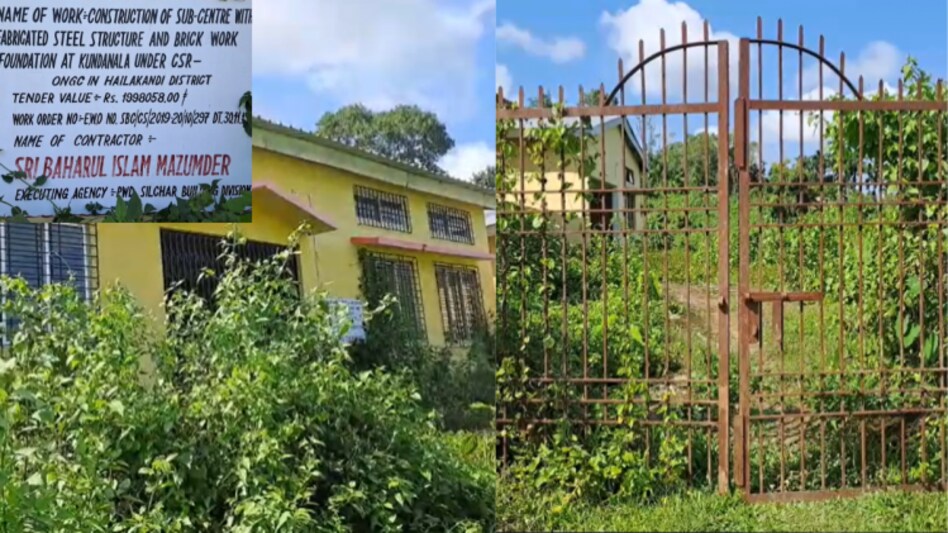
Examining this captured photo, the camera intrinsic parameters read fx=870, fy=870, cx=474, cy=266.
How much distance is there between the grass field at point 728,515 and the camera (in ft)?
9.39

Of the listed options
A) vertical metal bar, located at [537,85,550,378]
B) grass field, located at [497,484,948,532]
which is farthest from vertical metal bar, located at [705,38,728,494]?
vertical metal bar, located at [537,85,550,378]

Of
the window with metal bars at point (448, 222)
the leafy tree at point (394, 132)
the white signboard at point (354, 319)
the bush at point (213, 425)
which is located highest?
the leafy tree at point (394, 132)

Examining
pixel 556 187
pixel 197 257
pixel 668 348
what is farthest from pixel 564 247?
pixel 197 257

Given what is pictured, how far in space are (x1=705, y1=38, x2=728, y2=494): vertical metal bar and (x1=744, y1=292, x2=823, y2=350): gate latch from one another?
8 centimetres

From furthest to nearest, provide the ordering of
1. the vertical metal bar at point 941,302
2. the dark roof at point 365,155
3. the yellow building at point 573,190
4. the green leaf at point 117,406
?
the vertical metal bar at point 941,302 < the yellow building at point 573,190 < the dark roof at point 365,155 < the green leaf at point 117,406

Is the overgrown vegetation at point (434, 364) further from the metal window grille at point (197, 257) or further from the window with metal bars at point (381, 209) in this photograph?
the metal window grille at point (197, 257)

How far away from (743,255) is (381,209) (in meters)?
1.21

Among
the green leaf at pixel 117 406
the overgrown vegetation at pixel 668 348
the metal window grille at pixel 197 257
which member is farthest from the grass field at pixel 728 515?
the green leaf at pixel 117 406

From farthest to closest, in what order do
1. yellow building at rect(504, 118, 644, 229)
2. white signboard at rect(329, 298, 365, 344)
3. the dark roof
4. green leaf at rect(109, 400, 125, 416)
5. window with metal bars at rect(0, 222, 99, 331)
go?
1. yellow building at rect(504, 118, 644, 229)
2. white signboard at rect(329, 298, 365, 344)
3. the dark roof
4. window with metal bars at rect(0, 222, 99, 331)
5. green leaf at rect(109, 400, 125, 416)

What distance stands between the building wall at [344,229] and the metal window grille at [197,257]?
110 millimetres

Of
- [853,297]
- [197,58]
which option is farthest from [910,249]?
[197,58]

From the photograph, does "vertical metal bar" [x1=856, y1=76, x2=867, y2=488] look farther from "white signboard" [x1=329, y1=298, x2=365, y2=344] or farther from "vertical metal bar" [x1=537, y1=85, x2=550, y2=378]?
"white signboard" [x1=329, y1=298, x2=365, y2=344]

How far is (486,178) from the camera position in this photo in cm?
285

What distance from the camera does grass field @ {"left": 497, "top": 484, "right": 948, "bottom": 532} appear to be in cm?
286
